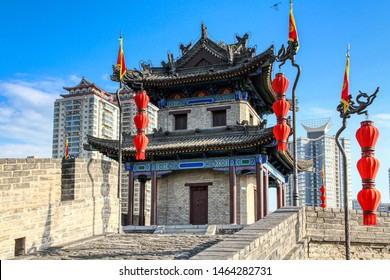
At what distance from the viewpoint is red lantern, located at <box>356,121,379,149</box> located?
915cm

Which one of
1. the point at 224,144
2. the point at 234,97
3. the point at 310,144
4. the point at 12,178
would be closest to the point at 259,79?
the point at 234,97

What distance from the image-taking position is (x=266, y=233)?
26.9ft

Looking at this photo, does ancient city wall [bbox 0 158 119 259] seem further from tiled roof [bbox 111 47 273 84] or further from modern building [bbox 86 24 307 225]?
tiled roof [bbox 111 47 273 84]

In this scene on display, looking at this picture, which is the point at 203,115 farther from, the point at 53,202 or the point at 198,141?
the point at 53,202

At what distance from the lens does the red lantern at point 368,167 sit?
354 inches

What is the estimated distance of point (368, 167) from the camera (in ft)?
29.6

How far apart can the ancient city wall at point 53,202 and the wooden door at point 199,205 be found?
6.43m

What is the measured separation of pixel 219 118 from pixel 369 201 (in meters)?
12.5

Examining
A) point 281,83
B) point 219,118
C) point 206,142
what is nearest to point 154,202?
point 206,142

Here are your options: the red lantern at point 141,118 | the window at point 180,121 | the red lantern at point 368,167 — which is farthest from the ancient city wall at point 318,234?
the window at point 180,121

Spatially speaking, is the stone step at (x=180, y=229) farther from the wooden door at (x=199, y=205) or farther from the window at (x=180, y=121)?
the window at (x=180, y=121)

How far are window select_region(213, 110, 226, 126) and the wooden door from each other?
3.06 metres
